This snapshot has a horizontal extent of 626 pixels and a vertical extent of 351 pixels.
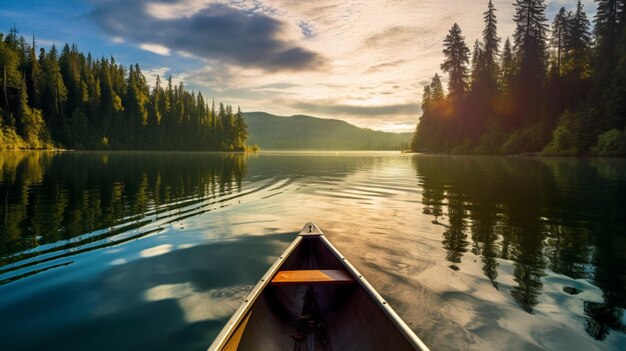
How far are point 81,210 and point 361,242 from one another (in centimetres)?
1169

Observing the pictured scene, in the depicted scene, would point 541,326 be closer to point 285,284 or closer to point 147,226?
point 285,284

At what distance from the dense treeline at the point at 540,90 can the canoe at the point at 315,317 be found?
180ft

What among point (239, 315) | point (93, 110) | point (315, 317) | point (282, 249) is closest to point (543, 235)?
point (282, 249)

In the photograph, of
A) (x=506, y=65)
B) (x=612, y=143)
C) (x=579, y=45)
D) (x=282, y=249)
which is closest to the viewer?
(x=282, y=249)

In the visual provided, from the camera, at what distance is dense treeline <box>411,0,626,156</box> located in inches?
1914

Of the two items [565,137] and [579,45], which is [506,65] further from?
[565,137]

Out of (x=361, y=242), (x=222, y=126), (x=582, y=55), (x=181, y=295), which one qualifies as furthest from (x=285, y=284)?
(x=222, y=126)

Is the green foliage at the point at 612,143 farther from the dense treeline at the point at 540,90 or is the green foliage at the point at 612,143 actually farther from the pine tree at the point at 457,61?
the pine tree at the point at 457,61

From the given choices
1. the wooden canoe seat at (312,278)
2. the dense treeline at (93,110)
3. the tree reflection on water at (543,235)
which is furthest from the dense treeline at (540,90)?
the dense treeline at (93,110)

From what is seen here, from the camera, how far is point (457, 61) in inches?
3100

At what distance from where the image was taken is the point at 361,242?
Result: 10.7 m

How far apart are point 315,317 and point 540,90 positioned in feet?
240

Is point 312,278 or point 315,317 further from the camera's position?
point 312,278

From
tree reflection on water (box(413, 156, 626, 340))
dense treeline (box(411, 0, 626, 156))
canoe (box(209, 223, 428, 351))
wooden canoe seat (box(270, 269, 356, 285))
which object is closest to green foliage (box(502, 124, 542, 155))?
dense treeline (box(411, 0, 626, 156))
